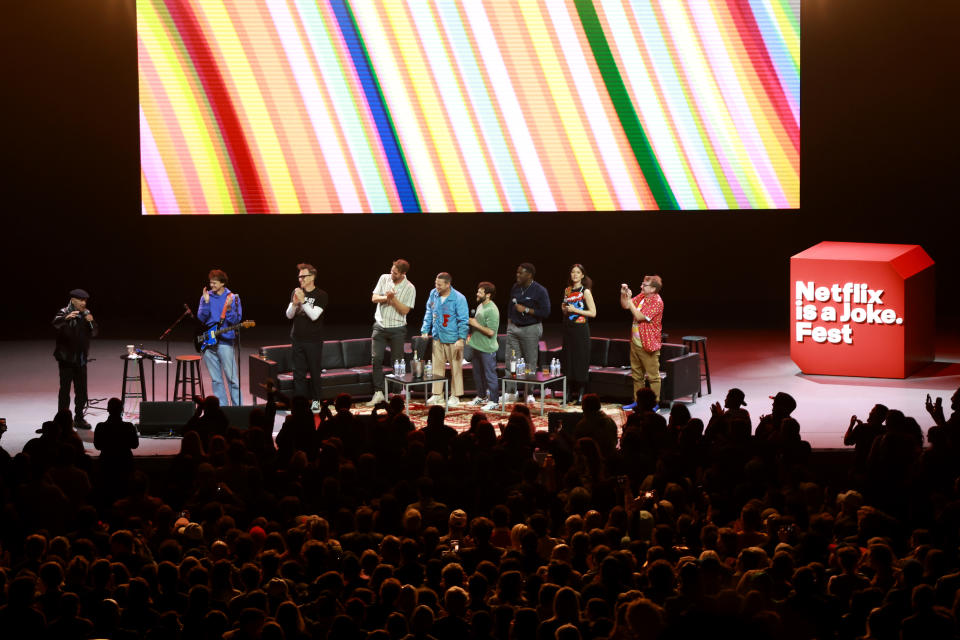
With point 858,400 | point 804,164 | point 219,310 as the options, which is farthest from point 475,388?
point 804,164

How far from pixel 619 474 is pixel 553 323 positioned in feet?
36.4

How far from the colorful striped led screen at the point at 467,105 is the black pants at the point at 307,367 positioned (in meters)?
4.08

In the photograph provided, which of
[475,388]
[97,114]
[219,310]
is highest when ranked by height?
[97,114]

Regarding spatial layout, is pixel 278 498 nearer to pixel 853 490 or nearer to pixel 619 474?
pixel 619 474

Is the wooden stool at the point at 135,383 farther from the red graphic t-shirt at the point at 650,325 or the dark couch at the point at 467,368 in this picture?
the red graphic t-shirt at the point at 650,325

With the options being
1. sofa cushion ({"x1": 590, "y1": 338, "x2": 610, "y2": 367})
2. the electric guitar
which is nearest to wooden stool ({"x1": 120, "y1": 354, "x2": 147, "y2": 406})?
the electric guitar

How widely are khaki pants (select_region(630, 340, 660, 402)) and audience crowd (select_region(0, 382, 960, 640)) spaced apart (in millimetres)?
3377

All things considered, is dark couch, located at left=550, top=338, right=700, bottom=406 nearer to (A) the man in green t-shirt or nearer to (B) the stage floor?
(B) the stage floor

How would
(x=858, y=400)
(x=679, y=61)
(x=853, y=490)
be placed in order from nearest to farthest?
(x=853, y=490) < (x=858, y=400) < (x=679, y=61)

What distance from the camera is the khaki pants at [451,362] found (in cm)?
1141

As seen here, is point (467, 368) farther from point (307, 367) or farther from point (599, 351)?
point (307, 367)

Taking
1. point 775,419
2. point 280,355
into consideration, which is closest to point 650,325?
point 775,419

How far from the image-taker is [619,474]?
6816 mm

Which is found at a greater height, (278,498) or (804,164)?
(804,164)
